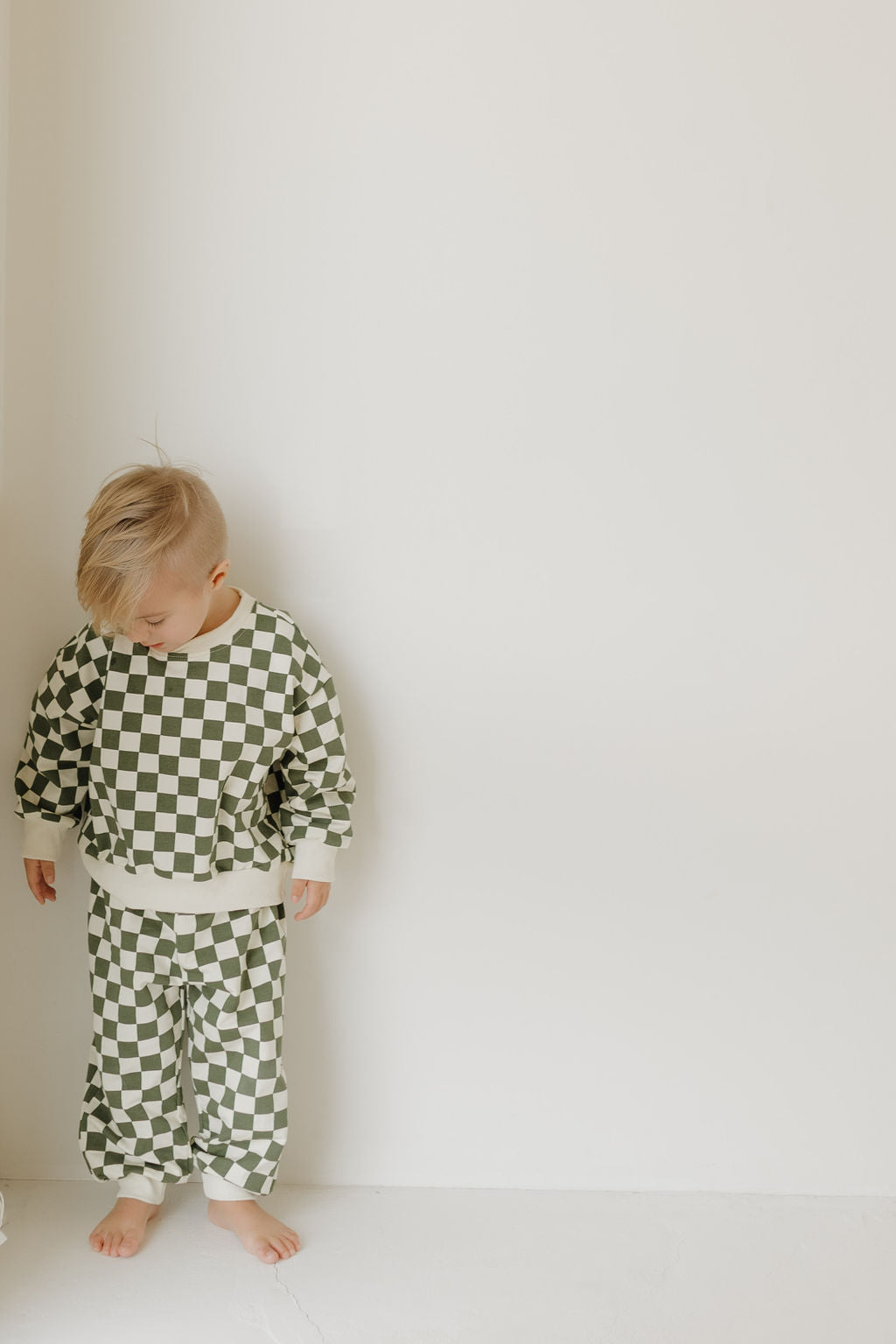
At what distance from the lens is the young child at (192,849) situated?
1.25 meters

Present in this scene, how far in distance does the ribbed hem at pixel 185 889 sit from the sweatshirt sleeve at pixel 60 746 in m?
0.06

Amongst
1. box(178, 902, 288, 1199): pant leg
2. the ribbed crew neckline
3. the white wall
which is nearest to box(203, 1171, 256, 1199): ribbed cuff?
box(178, 902, 288, 1199): pant leg

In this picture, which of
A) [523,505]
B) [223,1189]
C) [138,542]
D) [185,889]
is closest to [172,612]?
[138,542]

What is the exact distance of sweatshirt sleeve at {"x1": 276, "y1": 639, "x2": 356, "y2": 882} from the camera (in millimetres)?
1307

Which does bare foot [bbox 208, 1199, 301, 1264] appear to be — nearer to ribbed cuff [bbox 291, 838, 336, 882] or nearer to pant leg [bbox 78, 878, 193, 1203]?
pant leg [bbox 78, 878, 193, 1203]

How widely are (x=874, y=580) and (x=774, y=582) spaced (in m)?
0.13

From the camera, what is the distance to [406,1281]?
4.20 ft

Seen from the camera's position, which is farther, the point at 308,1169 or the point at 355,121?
the point at 308,1169

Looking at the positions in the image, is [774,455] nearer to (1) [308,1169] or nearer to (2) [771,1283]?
(2) [771,1283]

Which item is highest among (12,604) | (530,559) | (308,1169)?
(530,559)

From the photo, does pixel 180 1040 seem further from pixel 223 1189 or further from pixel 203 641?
pixel 203 641

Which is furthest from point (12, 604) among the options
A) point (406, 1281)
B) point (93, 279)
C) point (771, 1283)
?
point (771, 1283)

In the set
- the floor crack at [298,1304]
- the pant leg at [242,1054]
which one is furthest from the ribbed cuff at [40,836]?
the floor crack at [298,1304]

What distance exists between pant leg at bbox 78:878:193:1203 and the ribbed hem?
2 centimetres
